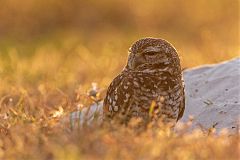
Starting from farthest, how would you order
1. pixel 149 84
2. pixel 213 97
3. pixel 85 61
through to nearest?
pixel 85 61
pixel 213 97
pixel 149 84

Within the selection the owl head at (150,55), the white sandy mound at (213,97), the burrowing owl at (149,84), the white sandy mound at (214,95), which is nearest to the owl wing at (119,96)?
the burrowing owl at (149,84)

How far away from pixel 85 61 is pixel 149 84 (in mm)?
5014

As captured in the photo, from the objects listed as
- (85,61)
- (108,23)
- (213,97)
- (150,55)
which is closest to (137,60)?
(150,55)

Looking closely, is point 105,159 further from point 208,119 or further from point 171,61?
Answer: point 208,119

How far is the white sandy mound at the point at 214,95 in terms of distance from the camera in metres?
6.43

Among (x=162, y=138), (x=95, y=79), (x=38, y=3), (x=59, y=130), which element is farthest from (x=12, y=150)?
(x=38, y=3)

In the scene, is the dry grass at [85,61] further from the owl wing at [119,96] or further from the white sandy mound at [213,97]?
the white sandy mound at [213,97]

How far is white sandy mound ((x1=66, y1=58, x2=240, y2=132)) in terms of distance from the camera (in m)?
6.41

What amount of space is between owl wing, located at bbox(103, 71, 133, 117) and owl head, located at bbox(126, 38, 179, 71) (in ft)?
0.40

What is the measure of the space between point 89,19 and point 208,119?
31.0 ft

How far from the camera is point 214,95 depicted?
6.98 m

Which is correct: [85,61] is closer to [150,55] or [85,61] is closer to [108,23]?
[150,55]

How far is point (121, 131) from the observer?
15.7ft

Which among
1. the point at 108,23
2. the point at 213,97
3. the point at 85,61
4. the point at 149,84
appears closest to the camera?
the point at 149,84
